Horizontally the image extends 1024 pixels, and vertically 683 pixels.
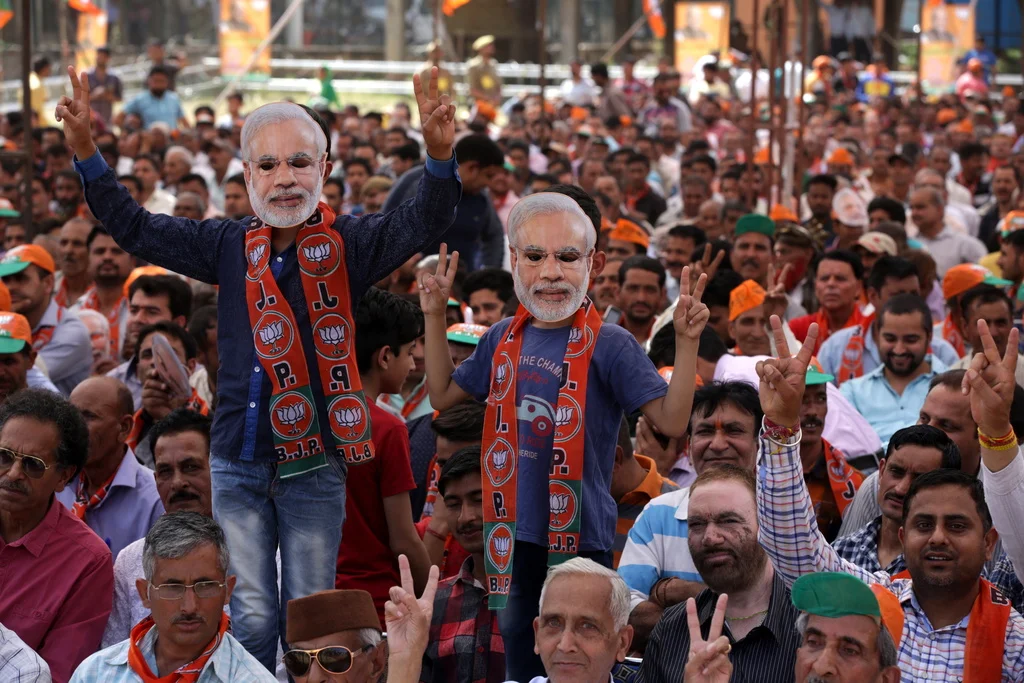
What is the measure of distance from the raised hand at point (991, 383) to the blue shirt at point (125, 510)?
2.75 metres

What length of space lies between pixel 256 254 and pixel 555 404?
0.94 meters

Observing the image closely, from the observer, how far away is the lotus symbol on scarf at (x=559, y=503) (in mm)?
4082

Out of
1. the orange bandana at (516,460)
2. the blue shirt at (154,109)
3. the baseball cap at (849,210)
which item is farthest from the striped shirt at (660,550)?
the blue shirt at (154,109)

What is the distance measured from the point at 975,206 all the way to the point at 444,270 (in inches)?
480

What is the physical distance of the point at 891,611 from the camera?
4.04 metres

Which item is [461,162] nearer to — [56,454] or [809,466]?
[809,466]

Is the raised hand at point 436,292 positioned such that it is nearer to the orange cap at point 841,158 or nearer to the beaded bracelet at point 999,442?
the beaded bracelet at point 999,442

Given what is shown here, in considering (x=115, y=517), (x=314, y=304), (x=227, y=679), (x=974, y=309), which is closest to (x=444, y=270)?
(x=314, y=304)

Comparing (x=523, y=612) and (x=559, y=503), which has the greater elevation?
(x=559, y=503)

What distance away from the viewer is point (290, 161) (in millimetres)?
4344

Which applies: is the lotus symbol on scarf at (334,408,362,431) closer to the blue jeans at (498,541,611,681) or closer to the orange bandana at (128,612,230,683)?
the blue jeans at (498,541,611,681)

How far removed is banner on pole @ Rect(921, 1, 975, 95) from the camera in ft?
87.2

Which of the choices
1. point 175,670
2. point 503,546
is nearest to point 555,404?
point 503,546

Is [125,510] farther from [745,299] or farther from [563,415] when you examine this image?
[745,299]
